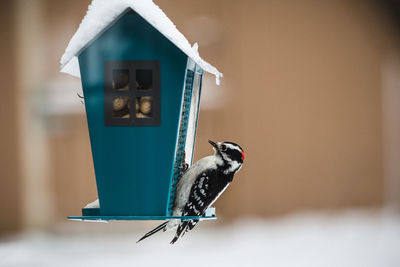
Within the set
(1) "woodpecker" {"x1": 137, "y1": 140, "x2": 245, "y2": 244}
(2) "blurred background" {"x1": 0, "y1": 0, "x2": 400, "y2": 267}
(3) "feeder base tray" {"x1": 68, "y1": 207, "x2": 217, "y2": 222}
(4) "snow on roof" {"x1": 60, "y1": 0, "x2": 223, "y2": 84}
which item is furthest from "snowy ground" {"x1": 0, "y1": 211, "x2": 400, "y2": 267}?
(4) "snow on roof" {"x1": 60, "y1": 0, "x2": 223, "y2": 84}

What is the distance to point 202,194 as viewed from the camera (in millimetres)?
1623

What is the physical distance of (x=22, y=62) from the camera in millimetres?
3523

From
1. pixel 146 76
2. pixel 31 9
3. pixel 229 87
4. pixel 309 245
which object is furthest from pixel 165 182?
pixel 31 9

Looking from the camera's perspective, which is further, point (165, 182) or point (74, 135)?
point (74, 135)

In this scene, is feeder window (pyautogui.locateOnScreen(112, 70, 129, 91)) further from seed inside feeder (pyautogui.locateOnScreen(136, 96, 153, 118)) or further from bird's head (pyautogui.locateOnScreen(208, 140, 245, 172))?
bird's head (pyautogui.locateOnScreen(208, 140, 245, 172))

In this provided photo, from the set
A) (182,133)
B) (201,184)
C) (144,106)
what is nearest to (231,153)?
(201,184)

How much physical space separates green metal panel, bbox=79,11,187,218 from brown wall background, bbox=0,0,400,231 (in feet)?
6.65

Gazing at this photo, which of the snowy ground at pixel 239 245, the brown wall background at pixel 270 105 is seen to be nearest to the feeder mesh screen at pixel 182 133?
the brown wall background at pixel 270 105

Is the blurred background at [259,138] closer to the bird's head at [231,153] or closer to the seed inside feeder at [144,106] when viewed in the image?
the bird's head at [231,153]

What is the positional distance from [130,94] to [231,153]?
54 cm

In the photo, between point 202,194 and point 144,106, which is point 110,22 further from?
point 202,194

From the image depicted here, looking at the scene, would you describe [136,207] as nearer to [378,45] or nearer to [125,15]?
[125,15]

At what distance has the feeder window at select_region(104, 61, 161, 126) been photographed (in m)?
1.35

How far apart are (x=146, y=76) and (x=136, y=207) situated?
389 mm
